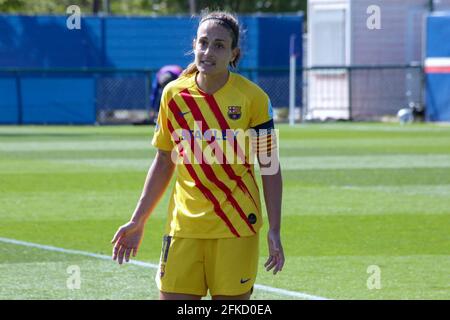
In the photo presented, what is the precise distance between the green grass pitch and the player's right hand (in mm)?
2761

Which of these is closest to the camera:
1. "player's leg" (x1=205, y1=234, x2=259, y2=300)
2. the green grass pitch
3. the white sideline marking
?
"player's leg" (x1=205, y1=234, x2=259, y2=300)

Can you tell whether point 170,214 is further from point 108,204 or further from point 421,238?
point 108,204

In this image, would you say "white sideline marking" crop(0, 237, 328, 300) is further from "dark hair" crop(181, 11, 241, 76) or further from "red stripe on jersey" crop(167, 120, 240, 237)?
"dark hair" crop(181, 11, 241, 76)

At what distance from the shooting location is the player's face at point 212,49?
5891mm

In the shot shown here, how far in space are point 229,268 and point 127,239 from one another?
60 cm

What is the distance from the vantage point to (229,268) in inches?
231

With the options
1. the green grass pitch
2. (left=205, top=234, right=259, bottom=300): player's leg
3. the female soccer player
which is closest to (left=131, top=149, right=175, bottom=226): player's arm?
the female soccer player

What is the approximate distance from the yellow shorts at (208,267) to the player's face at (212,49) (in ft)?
2.83

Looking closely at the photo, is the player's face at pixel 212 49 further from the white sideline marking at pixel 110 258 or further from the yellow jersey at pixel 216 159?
the white sideline marking at pixel 110 258

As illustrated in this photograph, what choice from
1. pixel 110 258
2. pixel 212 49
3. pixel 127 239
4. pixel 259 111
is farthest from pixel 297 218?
pixel 212 49

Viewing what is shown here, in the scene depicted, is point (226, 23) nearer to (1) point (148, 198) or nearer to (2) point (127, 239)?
(1) point (148, 198)

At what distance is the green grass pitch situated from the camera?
9500 millimetres
